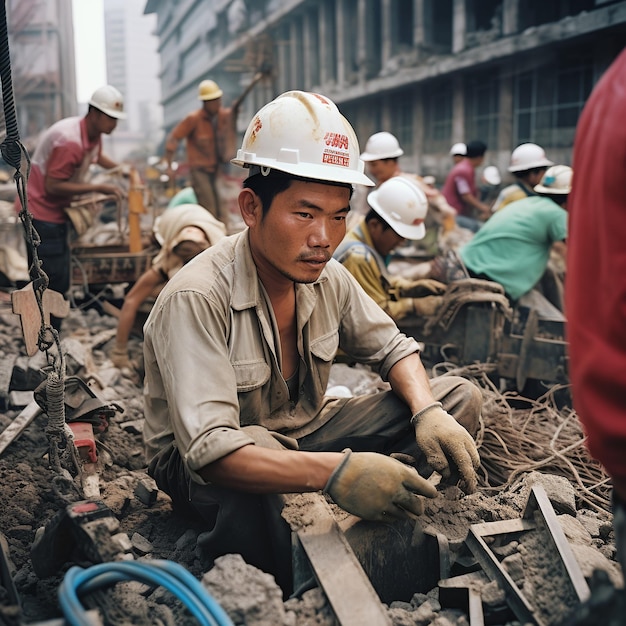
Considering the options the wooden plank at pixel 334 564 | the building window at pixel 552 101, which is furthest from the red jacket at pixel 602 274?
the building window at pixel 552 101

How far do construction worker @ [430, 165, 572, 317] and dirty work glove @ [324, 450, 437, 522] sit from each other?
3.66 metres

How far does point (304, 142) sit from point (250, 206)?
0.33 meters

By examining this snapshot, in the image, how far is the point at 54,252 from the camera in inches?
247

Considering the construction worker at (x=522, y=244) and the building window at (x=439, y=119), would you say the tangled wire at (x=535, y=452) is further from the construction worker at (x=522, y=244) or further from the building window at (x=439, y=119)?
the building window at (x=439, y=119)

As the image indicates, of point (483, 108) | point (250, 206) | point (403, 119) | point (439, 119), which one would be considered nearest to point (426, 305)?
point (250, 206)

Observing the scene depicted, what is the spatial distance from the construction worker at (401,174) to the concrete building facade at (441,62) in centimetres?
527

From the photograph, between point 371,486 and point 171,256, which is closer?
point 371,486

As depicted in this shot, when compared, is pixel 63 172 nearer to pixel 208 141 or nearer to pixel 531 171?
pixel 208 141

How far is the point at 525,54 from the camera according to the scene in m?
15.3

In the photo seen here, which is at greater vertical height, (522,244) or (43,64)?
(43,64)

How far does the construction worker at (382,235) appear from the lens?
473 cm

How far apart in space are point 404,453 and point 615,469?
1635mm

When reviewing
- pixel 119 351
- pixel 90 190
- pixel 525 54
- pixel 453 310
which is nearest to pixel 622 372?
pixel 453 310

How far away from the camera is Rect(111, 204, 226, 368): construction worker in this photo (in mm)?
5469
